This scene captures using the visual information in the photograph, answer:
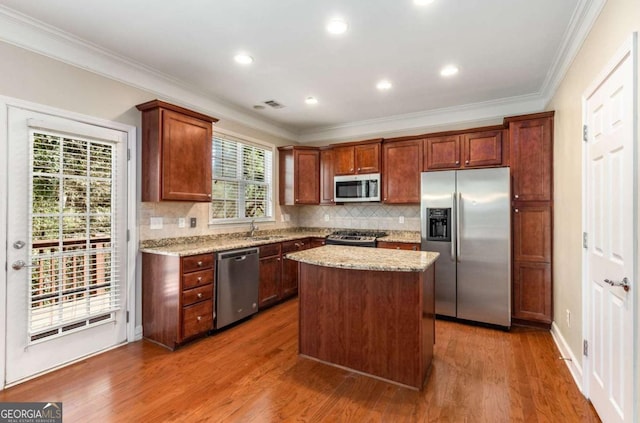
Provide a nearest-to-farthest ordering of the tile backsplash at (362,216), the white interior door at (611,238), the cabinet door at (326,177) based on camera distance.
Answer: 1. the white interior door at (611,238)
2. the tile backsplash at (362,216)
3. the cabinet door at (326,177)

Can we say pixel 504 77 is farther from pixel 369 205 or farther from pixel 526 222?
pixel 369 205

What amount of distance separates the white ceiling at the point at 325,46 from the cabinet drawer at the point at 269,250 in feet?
6.28

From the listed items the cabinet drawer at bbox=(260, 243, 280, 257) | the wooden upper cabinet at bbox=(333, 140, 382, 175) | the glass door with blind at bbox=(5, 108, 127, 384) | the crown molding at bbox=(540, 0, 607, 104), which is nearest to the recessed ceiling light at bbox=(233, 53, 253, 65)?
the glass door with blind at bbox=(5, 108, 127, 384)

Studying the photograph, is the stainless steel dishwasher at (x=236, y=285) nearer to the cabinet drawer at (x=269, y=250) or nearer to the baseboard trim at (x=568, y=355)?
the cabinet drawer at (x=269, y=250)

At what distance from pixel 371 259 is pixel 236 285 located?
5.98 ft

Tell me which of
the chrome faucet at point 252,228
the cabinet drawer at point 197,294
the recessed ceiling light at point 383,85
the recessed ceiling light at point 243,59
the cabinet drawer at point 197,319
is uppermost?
the recessed ceiling light at point 383,85

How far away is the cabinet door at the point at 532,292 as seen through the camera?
11.0ft

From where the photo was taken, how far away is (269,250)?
408 centimetres

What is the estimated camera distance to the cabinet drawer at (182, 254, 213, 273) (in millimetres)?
2951

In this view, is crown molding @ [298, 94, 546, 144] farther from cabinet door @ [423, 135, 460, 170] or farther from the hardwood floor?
the hardwood floor

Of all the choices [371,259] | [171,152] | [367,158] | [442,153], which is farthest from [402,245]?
[171,152]

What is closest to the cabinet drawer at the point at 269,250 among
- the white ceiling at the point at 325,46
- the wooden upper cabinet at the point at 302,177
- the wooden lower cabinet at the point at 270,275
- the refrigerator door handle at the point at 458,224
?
the wooden lower cabinet at the point at 270,275

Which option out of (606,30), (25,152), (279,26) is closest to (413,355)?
(606,30)

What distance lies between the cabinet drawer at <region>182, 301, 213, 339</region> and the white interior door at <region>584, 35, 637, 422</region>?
10.5ft
